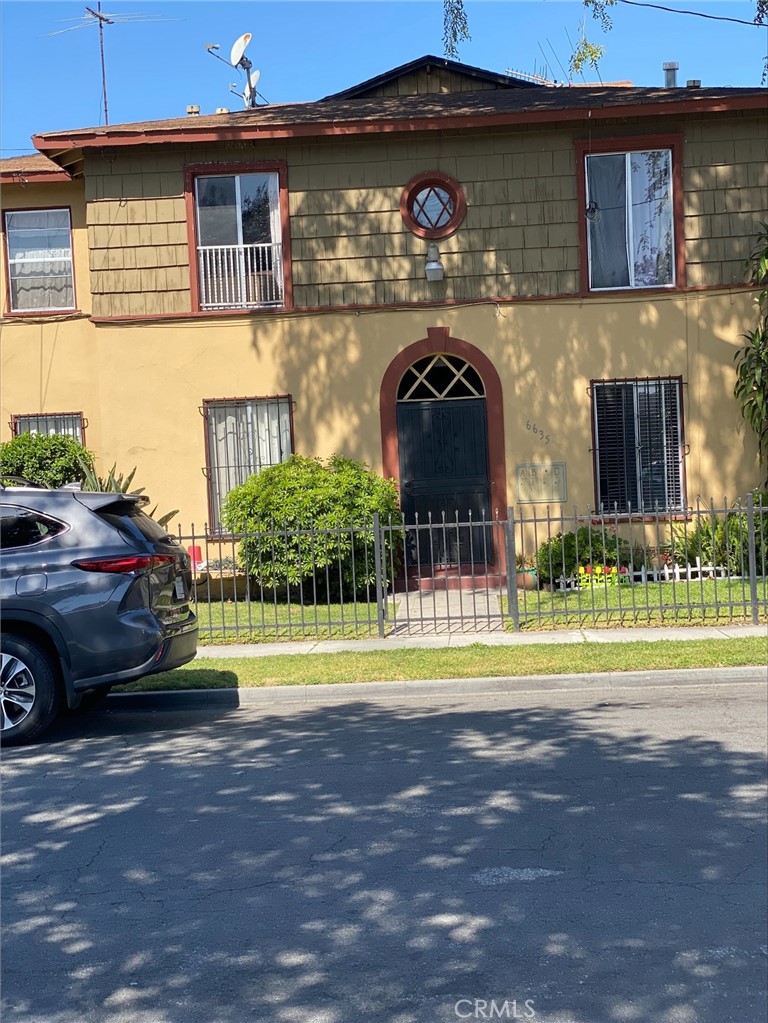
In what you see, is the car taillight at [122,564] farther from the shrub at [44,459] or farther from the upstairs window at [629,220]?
the upstairs window at [629,220]

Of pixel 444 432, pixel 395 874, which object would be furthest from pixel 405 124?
pixel 395 874

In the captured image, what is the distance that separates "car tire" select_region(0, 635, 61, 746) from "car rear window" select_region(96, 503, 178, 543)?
105 centimetres

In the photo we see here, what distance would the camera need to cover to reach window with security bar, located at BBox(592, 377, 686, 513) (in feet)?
53.5

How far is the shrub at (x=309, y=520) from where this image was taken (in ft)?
46.3

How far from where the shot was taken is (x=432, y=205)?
16234mm

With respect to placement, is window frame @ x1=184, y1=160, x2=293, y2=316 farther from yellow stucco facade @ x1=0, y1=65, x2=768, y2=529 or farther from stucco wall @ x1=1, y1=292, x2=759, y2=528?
stucco wall @ x1=1, y1=292, x2=759, y2=528

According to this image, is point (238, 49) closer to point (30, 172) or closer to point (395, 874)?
point (30, 172)

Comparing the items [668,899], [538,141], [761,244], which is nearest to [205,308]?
[538,141]

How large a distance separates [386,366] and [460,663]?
6.62 metres

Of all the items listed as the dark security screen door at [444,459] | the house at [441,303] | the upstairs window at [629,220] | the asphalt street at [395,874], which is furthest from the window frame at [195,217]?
the asphalt street at [395,874]

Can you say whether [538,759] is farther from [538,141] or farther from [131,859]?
[538,141]

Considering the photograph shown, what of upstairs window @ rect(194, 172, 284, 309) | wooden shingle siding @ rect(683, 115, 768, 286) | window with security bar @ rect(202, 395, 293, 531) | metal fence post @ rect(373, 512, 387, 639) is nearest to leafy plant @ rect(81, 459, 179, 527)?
window with security bar @ rect(202, 395, 293, 531)

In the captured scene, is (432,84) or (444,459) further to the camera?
(432,84)

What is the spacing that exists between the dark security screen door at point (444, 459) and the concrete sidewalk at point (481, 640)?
4.00 m
